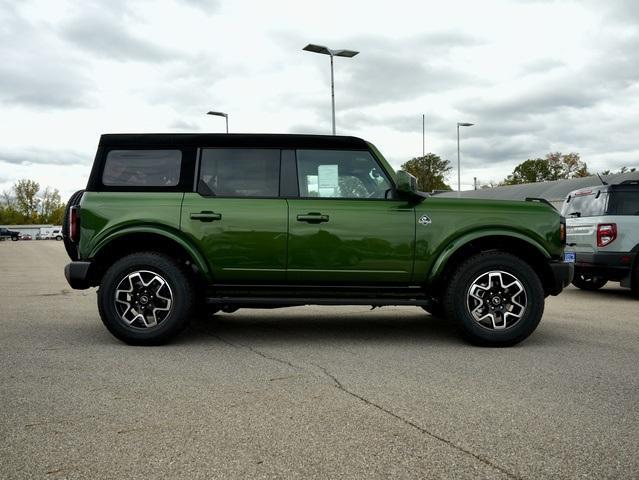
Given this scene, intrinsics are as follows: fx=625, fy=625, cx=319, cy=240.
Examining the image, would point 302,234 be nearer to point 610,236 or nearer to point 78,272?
point 78,272

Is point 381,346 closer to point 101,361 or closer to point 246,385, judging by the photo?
point 246,385

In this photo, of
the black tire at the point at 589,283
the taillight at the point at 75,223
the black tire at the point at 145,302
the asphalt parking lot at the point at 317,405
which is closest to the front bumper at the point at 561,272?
the asphalt parking lot at the point at 317,405

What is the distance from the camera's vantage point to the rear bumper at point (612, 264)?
9.17m

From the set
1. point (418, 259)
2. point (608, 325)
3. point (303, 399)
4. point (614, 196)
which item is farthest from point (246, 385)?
point (614, 196)

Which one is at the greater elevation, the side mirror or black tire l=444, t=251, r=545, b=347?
the side mirror

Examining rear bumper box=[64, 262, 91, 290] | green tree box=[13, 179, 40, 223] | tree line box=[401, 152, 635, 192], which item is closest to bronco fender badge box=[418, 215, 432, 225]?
rear bumper box=[64, 262, 91, 290]

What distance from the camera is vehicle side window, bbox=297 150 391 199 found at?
18.3 ft

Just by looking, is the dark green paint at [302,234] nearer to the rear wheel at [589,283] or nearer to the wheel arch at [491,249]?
the wheel arch at [491,249]

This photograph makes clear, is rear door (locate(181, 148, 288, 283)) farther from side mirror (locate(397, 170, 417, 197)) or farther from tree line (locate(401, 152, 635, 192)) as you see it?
tree line (locate(401, 152, 635, 192))

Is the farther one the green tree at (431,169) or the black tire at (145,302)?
the green tree at (431,169)

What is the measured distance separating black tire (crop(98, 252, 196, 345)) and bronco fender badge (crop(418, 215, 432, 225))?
6.92 feet

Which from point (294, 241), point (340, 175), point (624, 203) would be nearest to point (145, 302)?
point (294, 241)

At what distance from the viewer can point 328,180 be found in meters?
5.62

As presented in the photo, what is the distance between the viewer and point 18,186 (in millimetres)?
111500
